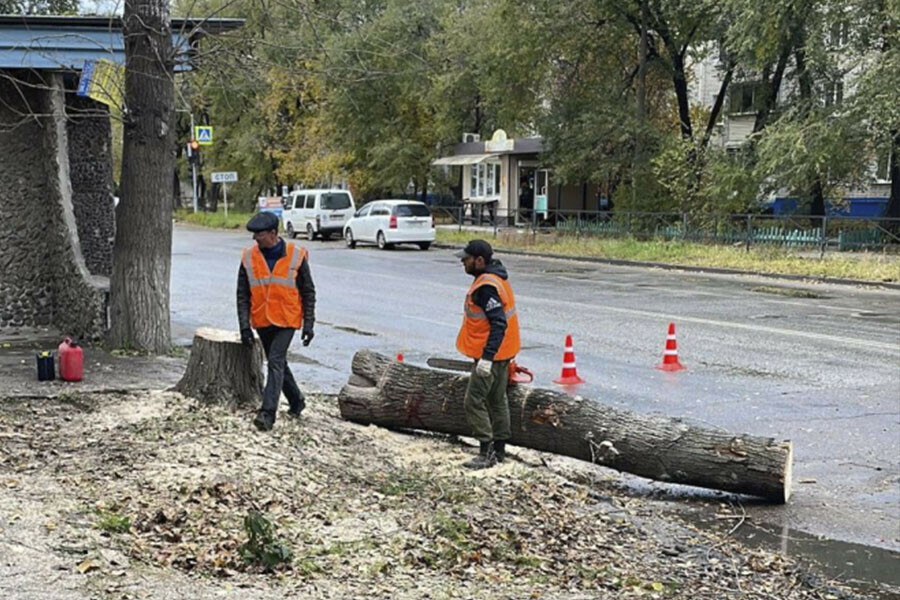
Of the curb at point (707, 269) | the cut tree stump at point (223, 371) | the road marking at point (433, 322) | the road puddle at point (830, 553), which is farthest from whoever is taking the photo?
the curb at point (707, 269)

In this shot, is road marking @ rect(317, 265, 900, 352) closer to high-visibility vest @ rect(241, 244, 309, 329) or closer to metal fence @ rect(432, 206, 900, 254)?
high-visibility vest @ rect(241, 244, 309, 329)

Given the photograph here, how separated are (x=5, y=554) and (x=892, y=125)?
24.5 metres

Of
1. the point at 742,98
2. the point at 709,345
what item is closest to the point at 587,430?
the point at 709,345

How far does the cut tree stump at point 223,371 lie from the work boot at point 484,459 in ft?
5.99

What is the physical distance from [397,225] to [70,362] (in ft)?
80.3

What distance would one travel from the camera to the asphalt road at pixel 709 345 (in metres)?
7.82

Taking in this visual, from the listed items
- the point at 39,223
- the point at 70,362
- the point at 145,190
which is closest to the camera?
the point at 70,362

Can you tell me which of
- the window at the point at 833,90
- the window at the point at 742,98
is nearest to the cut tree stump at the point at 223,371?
the window at the point at 833,90

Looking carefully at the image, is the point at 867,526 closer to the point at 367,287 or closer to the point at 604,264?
the point at 367,287

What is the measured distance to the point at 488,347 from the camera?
7.50 meters

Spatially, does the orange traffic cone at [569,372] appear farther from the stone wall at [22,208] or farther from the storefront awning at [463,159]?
the storefront awning at [463,159]

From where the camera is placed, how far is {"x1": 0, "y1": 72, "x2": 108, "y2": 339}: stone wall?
40.1 feet

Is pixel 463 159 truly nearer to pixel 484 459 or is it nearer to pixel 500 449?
pixel 500 449

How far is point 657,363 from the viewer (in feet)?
39.4
